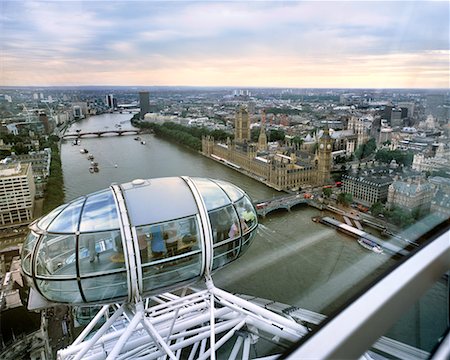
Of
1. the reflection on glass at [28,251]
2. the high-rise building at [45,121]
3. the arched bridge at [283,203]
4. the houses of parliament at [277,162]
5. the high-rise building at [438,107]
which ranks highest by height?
the high-rise building at [438,107]

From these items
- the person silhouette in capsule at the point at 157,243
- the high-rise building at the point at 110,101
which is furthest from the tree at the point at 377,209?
the person silhouette in capsule at the point at 157,243

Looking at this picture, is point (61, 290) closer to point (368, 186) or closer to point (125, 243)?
point (125, 243)

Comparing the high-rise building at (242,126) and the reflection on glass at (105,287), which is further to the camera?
the high-rise building at (242,126)

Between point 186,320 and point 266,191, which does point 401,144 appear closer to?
point 266,191

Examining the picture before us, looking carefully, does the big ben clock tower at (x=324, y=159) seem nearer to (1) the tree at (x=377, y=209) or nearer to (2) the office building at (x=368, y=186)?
(2) the office building at (x=368, y=186)

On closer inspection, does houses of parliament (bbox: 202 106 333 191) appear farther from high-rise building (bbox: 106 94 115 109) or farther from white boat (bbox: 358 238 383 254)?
white boat (bbox: 358 238 383 254)

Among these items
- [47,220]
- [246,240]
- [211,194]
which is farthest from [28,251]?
[246,240]

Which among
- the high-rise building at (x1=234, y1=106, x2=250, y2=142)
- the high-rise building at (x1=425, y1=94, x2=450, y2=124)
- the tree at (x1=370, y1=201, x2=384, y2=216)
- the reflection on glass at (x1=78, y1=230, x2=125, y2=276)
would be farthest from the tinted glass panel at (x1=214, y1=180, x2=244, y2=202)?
the high-rise building at (x1=234, y1=106, x2=250, y2=142)
